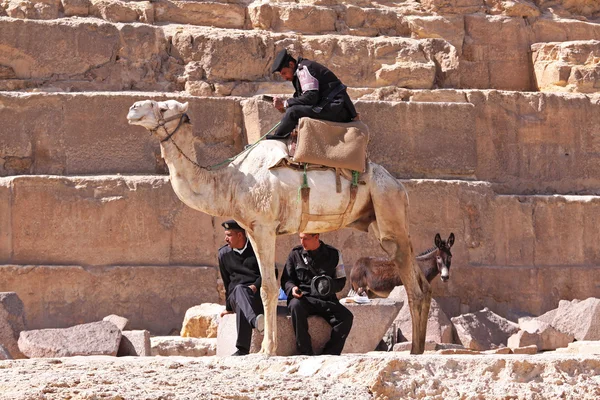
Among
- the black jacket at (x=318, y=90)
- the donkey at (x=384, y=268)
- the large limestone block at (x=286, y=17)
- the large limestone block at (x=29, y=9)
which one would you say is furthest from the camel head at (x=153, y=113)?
the large limestone block at (x=286, y=17)

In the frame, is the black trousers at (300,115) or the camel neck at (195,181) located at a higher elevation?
the black trousers at (300,115)

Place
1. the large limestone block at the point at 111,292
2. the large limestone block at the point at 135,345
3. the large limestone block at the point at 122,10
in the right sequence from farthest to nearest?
the large limestone block at the point at 122,10 → the large limestone block at the point at 111,292 → the large limestone block at the point at 135,345

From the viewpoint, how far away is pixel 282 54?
10719 millimetres

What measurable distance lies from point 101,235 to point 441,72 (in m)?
5.54

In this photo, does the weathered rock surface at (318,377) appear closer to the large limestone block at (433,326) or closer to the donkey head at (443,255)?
the large limestone block at (433,326)

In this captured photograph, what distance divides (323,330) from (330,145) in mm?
1560

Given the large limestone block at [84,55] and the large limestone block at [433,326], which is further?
the large limestone block at [84,55]

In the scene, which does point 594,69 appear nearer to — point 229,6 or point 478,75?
point 478,75

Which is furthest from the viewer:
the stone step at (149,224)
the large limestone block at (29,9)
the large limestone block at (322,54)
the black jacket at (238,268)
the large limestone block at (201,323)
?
the large limestone block at (322,54)

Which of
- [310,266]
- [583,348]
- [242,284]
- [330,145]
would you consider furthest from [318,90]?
[583,348]

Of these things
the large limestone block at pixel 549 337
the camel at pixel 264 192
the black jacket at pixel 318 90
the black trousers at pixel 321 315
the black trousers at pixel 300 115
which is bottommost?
the large limestone block at pixel 549 337

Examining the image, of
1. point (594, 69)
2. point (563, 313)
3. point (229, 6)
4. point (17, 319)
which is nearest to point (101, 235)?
point (17, 319)

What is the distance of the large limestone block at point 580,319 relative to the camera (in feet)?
46.7

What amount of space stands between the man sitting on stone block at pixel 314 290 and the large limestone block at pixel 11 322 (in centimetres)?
270
